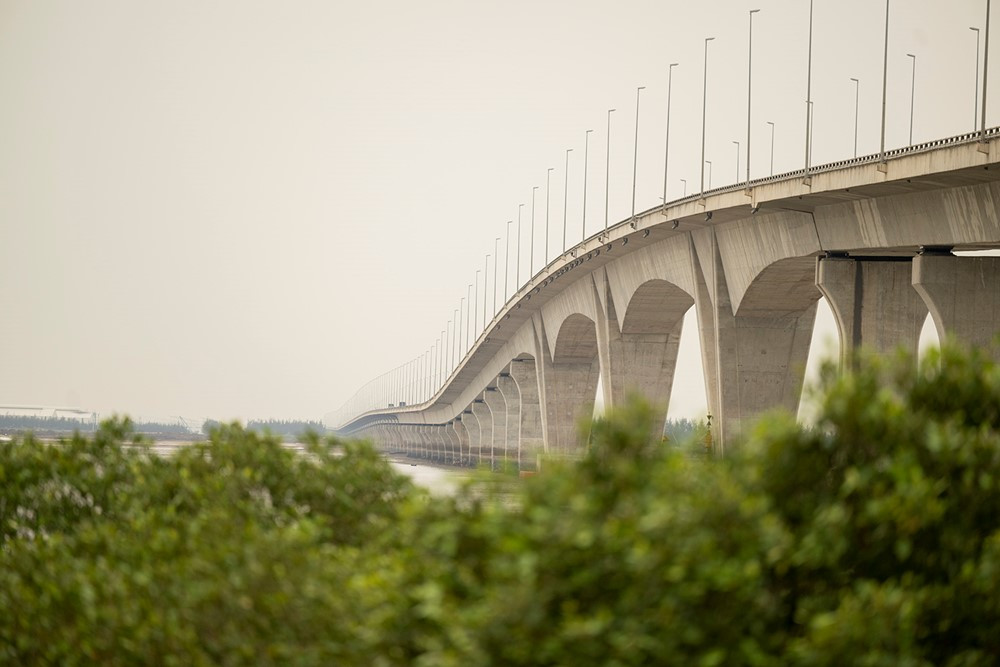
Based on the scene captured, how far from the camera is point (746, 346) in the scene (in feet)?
155

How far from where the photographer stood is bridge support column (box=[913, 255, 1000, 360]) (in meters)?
33.3

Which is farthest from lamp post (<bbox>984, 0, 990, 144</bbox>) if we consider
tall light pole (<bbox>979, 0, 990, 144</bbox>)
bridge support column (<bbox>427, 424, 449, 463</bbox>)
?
bridge support column (<bbox>427, 424, 449, 463</bbox>)

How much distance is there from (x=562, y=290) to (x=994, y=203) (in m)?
41.5

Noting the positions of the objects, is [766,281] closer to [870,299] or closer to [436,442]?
[870,299]

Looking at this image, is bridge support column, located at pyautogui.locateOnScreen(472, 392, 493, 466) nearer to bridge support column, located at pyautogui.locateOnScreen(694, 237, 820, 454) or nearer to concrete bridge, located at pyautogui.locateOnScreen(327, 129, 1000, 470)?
concrete bridge, located at pyautogui.locateOnScreen(327, 129, 1000, 470)

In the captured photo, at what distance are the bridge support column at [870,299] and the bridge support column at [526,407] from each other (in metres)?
54.0

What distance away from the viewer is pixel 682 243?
49.4 metres

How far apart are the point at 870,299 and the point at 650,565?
3370 centimetres

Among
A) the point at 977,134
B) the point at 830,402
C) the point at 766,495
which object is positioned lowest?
the point at 766,495

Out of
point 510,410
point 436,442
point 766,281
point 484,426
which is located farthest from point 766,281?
point 436,442

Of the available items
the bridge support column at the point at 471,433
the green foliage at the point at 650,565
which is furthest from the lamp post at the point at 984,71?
the bridge support column at the point at 471,433

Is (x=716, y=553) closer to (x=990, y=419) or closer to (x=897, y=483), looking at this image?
(x=897, y=483)

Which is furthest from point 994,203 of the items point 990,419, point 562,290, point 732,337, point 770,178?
point 562,290

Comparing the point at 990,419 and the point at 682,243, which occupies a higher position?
the point at 682,243
